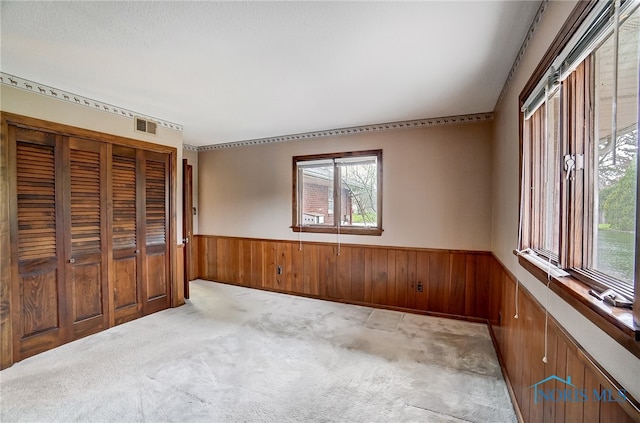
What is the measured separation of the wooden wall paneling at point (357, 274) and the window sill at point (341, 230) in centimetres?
24

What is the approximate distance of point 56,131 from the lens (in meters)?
2.76

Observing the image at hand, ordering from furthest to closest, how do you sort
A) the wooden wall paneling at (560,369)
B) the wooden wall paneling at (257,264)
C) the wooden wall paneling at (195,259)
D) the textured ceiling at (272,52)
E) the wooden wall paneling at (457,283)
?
the wooden wall paneling at (195,259) → the wooden wall paneling at (257,264) → the wooden wall paneling at (457,283) → the textured ceiling at (272,52) → the wooden wall paneling at (560,369)

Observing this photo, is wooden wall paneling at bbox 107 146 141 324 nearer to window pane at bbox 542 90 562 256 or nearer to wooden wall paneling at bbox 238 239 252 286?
wooden wall paneling at bbox 238 239 252 286

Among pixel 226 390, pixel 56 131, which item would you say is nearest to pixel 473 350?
pixel 226 390

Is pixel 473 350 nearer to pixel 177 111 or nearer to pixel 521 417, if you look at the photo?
pixel 521 417

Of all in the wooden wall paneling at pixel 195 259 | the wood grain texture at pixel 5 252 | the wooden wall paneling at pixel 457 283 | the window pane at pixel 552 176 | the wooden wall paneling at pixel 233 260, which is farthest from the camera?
the wooden wall paneling at pixel 195 259

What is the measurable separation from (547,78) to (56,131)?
3832 millimetres

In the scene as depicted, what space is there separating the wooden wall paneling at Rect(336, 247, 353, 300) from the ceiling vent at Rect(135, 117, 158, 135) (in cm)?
287

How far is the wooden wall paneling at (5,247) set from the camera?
2410mm

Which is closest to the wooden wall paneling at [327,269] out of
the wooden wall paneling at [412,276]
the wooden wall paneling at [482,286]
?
the wooden wall paneling at [412,276]

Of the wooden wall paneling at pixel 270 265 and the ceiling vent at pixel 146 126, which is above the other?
the ceiling vent at pixel 146 126

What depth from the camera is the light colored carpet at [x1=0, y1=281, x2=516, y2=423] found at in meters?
1.91

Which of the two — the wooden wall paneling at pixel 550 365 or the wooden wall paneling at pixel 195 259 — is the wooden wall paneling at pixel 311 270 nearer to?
the wooden wall paneling at pixel 195 259

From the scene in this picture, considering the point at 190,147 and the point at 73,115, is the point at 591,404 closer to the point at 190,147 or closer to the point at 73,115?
the point at 73,115
